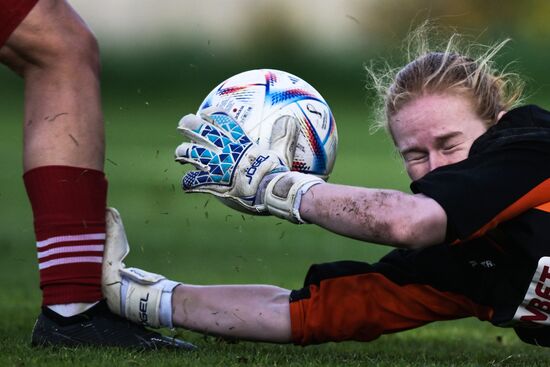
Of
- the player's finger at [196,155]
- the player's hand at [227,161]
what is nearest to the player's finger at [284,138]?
the player's hand at [227,161]

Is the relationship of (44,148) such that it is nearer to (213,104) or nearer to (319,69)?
(213,104)

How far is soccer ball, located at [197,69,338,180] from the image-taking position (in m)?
3.97

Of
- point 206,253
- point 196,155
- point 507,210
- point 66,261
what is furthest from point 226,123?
point 206,253

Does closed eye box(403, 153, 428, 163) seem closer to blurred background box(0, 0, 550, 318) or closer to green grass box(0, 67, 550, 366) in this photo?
green grass box(0, 67, 550, 366)

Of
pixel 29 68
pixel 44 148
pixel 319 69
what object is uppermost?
pixel 29 68

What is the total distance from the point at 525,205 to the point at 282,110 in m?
0.95

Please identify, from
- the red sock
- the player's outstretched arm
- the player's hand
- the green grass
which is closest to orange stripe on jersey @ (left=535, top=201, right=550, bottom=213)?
the player's outstretched arm

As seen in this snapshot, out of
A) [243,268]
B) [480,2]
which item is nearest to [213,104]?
[243,268]

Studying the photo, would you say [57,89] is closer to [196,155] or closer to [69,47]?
[69,47]

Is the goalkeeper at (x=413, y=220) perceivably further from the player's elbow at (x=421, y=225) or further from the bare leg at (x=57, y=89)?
the bare leg at (x=57, y=89)

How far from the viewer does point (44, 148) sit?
3877 millimetres

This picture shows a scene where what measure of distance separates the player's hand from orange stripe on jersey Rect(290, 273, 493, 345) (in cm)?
66

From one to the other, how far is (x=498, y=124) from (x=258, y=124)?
0.80m

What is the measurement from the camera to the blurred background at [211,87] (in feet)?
23.1
